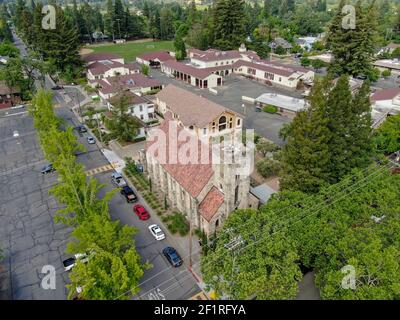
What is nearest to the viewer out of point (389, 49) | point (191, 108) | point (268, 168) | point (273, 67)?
point (268, 168)

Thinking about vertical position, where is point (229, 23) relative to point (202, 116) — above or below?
above

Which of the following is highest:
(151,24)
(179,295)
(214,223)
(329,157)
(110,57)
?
(151,24)

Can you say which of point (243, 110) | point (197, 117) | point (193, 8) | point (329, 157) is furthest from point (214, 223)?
point (193, 8)

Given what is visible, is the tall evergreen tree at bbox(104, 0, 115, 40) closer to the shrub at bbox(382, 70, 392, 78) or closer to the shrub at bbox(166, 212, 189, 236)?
the shrub at bbox(382, 70, 392, 78)

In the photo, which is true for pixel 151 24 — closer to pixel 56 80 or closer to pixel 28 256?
pixel 56 80

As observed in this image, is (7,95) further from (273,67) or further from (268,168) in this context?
(273,67)

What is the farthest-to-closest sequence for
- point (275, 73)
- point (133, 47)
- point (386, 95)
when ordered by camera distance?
point (133, 47)
point (275, 73)
point (386, 95)

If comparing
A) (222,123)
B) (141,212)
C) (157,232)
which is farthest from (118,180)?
(222,123)
